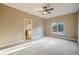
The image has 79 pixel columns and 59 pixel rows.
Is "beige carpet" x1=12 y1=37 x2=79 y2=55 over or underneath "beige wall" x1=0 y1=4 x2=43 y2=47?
underneath

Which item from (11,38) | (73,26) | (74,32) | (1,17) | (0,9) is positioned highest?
(0,9)

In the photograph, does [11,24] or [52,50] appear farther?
[11,24]

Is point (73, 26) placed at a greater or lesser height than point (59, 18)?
lesser

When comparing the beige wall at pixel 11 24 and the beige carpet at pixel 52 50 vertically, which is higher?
the beige wall at pixel 11 24

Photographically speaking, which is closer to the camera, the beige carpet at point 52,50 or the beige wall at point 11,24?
the beige carpet at point 52,50

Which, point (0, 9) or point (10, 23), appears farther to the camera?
point (10, 23)

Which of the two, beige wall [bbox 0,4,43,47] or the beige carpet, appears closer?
the beige carpet

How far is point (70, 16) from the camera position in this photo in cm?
449

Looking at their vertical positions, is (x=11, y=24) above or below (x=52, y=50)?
above
